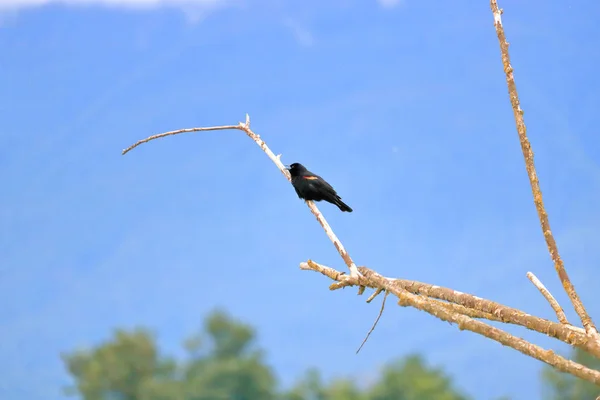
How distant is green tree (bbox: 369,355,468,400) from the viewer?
2811 cm

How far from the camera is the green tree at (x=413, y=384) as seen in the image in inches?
1107

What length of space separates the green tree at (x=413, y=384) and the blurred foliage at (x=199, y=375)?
0.11 ft

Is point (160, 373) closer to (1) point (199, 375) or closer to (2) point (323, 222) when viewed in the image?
(1) point (199, 375)

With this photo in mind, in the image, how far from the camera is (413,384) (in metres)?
28.6

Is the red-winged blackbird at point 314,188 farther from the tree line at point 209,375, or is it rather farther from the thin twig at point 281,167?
the tree line at point 209,375

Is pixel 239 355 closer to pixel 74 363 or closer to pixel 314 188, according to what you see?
pixel 74 363

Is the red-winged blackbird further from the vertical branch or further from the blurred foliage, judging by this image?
the blurred foliage

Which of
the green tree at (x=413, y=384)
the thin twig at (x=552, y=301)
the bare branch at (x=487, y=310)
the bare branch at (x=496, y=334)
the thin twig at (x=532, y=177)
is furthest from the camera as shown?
the green tree at (x=413, y=384)

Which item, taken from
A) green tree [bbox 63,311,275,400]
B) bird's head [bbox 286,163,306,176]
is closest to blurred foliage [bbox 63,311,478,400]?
green tree [bbox 63,311,275,400]

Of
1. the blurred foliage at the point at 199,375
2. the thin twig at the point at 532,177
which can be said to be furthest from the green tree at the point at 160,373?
the thin twig at the point at 532,177

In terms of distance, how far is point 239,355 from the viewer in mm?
30875

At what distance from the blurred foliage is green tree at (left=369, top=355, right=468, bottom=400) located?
0.03 meters

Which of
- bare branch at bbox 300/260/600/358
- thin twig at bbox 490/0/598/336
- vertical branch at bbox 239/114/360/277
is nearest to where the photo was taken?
bare branch at bbox 300/260/600/358

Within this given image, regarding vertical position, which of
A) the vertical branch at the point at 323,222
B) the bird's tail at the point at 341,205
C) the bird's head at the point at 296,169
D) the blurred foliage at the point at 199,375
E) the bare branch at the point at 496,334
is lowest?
the bare branch at the point at 496,334
